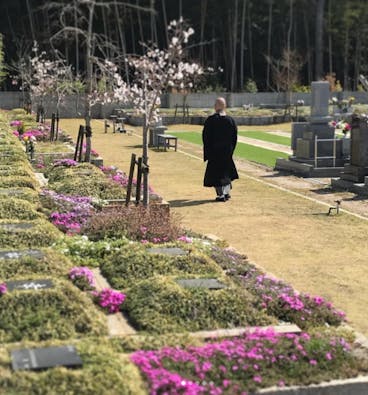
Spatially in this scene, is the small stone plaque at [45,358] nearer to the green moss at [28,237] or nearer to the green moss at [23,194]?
the green moss at [28,237]

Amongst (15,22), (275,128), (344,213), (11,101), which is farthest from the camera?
(15,22)

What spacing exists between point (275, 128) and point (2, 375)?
31.1m

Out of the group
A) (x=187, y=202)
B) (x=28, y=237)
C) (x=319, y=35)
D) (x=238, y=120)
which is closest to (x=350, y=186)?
(x=187, y=202)

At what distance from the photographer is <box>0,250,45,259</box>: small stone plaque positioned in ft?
20.5

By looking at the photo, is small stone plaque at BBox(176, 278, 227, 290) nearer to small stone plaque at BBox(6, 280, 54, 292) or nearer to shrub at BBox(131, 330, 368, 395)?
shrub at BBox(131, 330, 368, 395)

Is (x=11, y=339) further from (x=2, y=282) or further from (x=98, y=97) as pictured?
(x=98, y=97)

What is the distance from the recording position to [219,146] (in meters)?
11.7

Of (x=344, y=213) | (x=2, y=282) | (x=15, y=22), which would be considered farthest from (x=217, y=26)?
(x=2, y=282)

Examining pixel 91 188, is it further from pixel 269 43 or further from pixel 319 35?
pixel 269 43

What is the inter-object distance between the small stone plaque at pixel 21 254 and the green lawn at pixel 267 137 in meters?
18.8

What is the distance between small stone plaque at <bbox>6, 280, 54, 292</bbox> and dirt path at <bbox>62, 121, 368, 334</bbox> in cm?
250

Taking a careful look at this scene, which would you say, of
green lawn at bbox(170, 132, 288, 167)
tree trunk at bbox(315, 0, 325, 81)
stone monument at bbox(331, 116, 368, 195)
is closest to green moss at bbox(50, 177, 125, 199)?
stone monument at bbox(331, 116, 368, 195)

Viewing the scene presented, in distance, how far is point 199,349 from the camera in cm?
446

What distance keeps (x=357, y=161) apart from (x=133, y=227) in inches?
276
